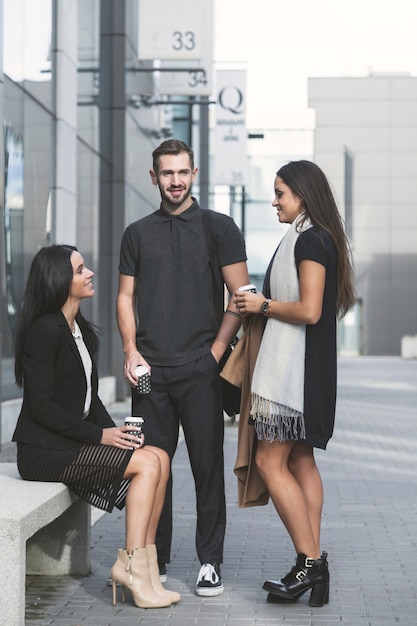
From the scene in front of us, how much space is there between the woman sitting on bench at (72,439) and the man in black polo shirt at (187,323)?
33cm

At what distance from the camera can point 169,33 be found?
19703mm

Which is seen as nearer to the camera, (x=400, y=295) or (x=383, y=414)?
(x=383, y=414)

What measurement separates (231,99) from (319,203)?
23.4 metres

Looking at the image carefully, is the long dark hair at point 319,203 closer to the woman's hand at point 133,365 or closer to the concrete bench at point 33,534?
the woman's hand at point 133,365

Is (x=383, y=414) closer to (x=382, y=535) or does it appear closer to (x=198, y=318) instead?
(x=382, y=535)

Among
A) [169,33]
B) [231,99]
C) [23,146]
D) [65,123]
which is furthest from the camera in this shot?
[231,99]

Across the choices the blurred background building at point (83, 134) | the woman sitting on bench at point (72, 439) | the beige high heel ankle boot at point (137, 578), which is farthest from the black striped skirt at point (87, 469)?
the blurred background building at point (83, 134)

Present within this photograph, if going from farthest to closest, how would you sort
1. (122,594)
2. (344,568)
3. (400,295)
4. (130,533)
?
(400,295) → (344,568) → (122,594) → (130,533)

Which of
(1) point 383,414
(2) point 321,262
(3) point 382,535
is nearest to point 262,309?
(2) point 321,262

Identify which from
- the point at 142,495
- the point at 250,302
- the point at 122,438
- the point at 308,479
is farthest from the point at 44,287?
Result: the point at 308,479

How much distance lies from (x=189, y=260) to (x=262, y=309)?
1.76 ft

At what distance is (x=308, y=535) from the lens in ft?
18.4

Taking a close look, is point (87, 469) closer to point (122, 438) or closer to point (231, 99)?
point (122, 438)

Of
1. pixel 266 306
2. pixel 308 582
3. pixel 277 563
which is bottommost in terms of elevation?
pixel 277 563
